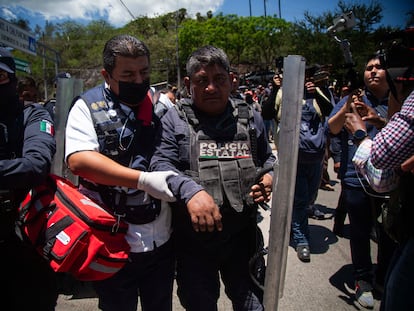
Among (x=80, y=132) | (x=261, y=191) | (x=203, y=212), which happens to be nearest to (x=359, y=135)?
(x=261, y=191)

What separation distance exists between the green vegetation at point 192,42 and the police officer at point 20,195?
2842cm

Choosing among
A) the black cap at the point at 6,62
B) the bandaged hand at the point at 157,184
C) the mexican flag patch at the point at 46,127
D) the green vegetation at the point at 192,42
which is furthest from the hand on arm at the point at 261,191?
the green vegetation at the point at 192,42

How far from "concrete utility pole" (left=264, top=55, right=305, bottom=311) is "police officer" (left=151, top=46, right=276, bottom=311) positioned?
13.0 inches

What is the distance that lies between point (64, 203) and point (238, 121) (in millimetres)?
920

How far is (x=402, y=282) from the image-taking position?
4.58ft

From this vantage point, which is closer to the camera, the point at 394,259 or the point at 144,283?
the point at 394,259

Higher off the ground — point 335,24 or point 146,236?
point 335,24

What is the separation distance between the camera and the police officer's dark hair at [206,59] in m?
1.56

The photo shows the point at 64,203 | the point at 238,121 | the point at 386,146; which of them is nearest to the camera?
the point at 386,146

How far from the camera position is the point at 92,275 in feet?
4.66

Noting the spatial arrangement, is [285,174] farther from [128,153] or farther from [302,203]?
[302,203]

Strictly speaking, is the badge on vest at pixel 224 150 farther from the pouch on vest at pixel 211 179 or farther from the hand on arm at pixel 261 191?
the hand on arm at pixel 261 191

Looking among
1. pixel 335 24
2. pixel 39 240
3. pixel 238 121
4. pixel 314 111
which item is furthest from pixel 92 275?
pixel 314 111

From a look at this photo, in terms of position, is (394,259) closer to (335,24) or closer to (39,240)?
(335,24)
